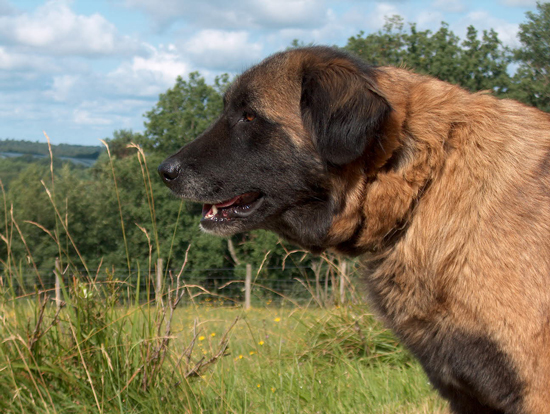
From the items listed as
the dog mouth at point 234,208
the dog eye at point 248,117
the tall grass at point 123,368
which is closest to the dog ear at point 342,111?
the dog eye at point 248,117

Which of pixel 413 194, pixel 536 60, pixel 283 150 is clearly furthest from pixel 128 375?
pixel 536 60

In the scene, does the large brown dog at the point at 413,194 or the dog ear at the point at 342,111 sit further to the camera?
the dog ear at the point at 342,111

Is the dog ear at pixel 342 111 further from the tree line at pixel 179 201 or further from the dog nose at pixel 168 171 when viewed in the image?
the tree line at pixel 179 201

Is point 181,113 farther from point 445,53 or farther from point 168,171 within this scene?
point 168,171

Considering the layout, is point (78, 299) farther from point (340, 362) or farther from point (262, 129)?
point (340, 362)

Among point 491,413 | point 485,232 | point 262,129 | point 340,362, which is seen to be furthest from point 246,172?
point 340,362

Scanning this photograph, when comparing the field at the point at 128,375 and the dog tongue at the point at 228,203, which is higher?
the dog tongue at the point at 228,203

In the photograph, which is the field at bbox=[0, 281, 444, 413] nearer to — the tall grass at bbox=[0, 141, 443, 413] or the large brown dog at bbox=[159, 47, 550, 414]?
the tall grass at bbox=[0, 141, 443, 413]

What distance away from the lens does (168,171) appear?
117 inches

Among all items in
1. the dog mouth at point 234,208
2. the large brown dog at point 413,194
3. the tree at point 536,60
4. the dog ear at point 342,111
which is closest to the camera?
the large brown dog at point 413,194

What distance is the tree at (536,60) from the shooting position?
2853cm

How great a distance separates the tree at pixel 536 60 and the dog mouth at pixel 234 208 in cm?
2873

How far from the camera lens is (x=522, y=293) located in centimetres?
219

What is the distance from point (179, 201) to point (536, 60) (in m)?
21.1
